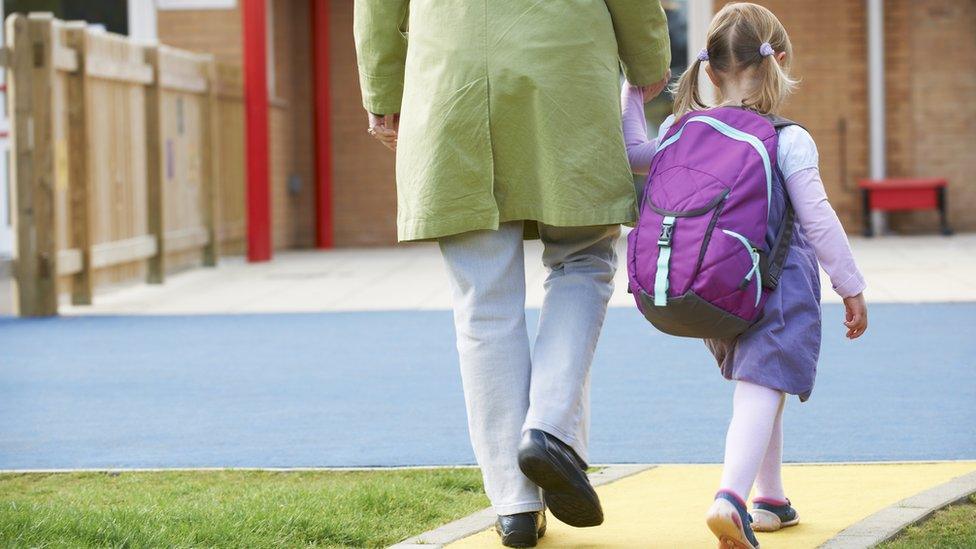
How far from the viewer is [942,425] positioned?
17.0ft

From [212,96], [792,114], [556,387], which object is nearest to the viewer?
[556,387]

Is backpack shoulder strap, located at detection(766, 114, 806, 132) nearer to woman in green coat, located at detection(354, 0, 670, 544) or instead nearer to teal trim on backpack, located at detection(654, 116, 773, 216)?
teal trim on backpack, located at detection(654, 116, 773, 216)

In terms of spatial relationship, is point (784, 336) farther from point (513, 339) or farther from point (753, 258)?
point (513, 339)

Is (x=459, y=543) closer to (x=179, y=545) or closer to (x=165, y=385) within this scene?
(x=179, y=545)

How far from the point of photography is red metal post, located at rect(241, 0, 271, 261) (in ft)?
46.0

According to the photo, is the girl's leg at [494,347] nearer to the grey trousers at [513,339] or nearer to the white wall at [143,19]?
the grey trousers at [513,339]

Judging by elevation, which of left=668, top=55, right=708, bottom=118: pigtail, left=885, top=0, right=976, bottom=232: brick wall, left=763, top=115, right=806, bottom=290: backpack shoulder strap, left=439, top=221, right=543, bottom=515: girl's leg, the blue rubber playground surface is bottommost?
the blue rubber playground surface

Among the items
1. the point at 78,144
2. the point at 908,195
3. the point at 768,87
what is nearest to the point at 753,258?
the point at 768,87

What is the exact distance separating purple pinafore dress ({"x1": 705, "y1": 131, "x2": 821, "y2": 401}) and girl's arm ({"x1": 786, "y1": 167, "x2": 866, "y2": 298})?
0.05 m

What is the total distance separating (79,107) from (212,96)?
342 centimetres

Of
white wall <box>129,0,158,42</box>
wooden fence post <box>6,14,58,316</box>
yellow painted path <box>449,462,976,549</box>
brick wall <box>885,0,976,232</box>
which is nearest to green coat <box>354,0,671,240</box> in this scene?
yellow painted path <box>449,462,976,549</box>

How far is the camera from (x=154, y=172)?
1196 cm

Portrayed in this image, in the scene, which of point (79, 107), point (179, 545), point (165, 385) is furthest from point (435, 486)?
point (79, 107)

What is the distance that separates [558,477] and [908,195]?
13290 millimetres
